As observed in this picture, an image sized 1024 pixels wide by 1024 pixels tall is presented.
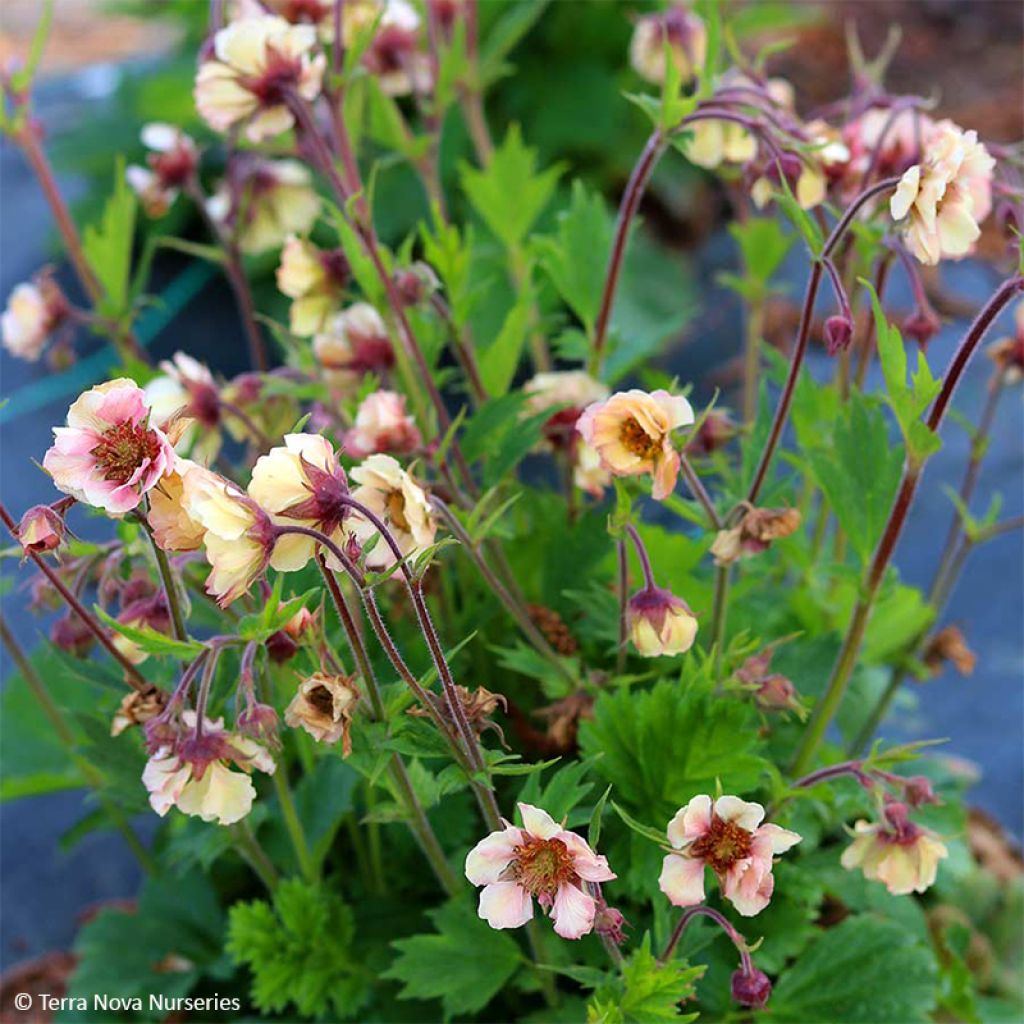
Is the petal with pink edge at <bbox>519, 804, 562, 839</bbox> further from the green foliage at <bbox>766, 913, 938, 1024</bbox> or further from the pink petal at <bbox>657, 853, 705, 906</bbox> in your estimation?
the green foliage at <bbox>766, 913, 938, 1024</bbox>

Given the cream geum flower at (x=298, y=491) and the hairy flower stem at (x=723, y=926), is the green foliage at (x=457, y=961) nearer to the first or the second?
the hairy flower stem at (x=723, y=926)

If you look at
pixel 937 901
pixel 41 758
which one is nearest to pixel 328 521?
pixel 41 758

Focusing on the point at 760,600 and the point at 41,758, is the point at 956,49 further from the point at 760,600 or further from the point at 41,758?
the point at 41,758

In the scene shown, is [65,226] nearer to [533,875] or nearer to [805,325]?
[805,325]

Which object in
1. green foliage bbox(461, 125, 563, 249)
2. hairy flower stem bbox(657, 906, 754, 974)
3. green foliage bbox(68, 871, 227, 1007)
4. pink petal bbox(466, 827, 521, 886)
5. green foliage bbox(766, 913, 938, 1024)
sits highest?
green foliage bbox(461, 125, 563, 249)

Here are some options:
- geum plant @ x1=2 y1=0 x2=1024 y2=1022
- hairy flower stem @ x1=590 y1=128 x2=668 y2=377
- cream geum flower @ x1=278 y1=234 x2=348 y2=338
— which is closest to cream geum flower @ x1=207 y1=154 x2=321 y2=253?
geum plant @ x1=2 y1=0 x2=1024 y2=1022

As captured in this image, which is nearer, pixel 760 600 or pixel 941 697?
pixel 760 600

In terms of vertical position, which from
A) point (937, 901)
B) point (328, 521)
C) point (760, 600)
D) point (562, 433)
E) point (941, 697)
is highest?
point (328, 521)

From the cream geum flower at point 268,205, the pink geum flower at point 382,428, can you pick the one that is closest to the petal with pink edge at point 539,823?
the pink geum flower at point 382,428
